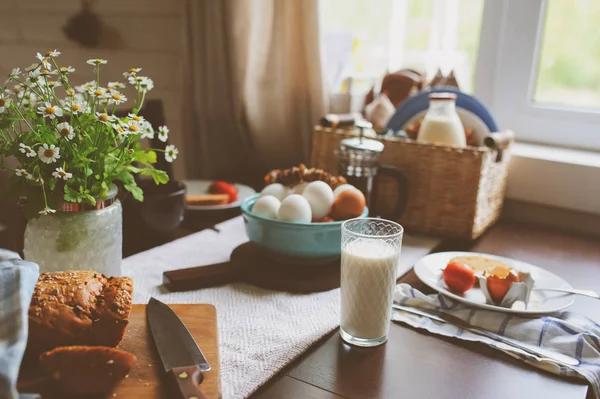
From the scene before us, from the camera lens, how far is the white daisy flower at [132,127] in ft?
2.58

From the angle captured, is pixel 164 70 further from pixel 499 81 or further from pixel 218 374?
pixel 218 374

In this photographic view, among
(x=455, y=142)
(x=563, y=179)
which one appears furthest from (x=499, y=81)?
(x=455, y=142)

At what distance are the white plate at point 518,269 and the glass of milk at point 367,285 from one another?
16 cm

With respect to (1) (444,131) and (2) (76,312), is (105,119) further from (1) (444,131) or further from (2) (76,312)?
(1) (444,131)

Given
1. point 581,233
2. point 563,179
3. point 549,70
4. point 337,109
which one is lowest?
point 581,233

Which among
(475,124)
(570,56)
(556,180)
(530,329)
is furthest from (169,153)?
(570,56)

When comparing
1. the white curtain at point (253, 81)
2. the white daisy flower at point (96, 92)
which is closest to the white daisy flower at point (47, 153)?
the white daisy flower at point (96, 92)

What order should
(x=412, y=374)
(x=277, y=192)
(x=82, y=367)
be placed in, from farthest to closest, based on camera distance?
(x=277, y=192) → (x=412, y=374) → (x=82, y=367)

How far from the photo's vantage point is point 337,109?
1646 mm

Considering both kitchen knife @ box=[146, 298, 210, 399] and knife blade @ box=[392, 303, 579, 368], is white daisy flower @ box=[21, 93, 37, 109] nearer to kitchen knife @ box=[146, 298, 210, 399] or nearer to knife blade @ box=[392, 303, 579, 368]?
kitchen knife @ box=[146, 298, 210, 399]

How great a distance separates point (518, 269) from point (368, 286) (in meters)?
0.39

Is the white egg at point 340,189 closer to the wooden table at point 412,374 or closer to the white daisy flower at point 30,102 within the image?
the wooden table at point 412,374

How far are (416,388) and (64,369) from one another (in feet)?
1.32

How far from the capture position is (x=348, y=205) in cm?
101
